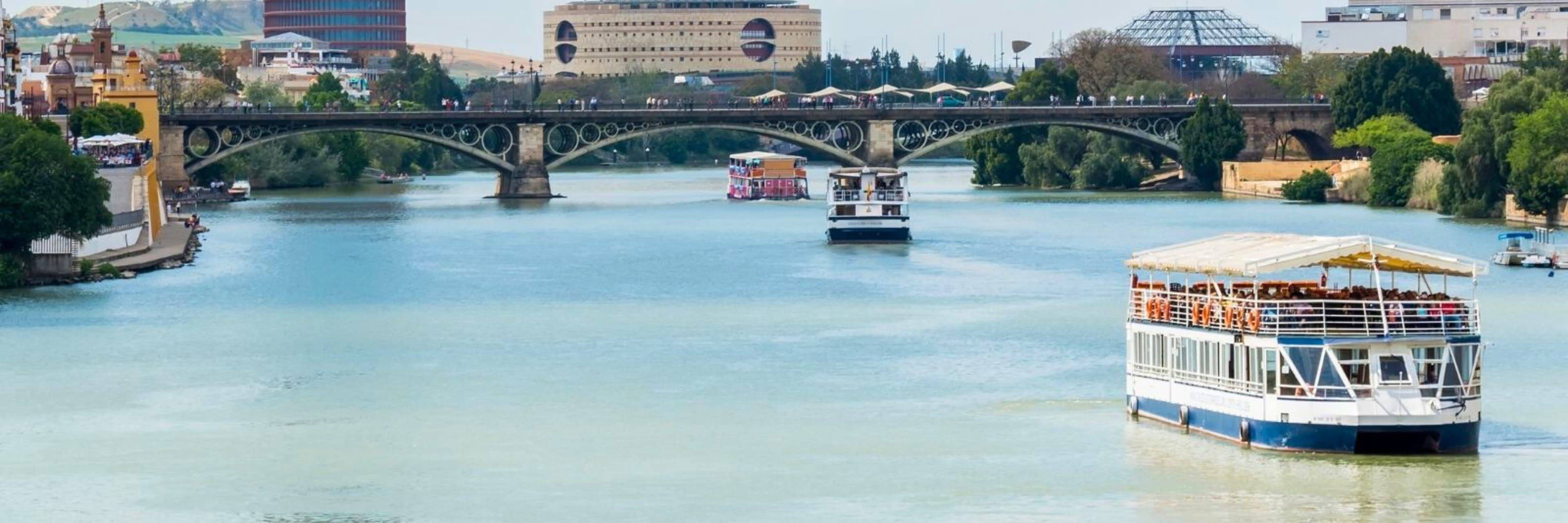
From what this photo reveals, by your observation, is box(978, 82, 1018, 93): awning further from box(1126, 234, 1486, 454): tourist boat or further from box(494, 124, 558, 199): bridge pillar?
box(1126, 234, 1486, 454): tourist boat

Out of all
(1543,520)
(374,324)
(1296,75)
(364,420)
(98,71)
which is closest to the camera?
(1543,520)

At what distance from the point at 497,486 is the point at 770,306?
95.8ft

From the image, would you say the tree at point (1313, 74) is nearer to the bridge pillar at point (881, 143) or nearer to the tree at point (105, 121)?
the bridge pillar at point (881, 143)

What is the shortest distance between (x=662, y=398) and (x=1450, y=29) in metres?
149

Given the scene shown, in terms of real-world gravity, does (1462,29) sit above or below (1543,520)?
above

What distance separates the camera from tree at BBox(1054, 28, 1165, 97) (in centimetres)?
17850

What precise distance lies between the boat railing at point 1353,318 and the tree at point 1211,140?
326 ft

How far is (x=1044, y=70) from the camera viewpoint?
161 m

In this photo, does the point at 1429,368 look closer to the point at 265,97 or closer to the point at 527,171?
the point at 527,171

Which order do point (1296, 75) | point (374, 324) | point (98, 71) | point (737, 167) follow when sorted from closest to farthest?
point (374, 324) → point (737, 167) → point (98, 71) → point (1296, 75)

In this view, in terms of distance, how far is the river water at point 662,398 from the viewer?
131 ft

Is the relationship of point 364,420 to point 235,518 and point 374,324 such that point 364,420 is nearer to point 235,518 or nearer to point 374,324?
point 235,518

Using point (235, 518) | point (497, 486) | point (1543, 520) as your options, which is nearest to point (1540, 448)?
point (1543, 520)

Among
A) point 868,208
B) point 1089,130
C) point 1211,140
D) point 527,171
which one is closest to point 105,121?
point 527,171
